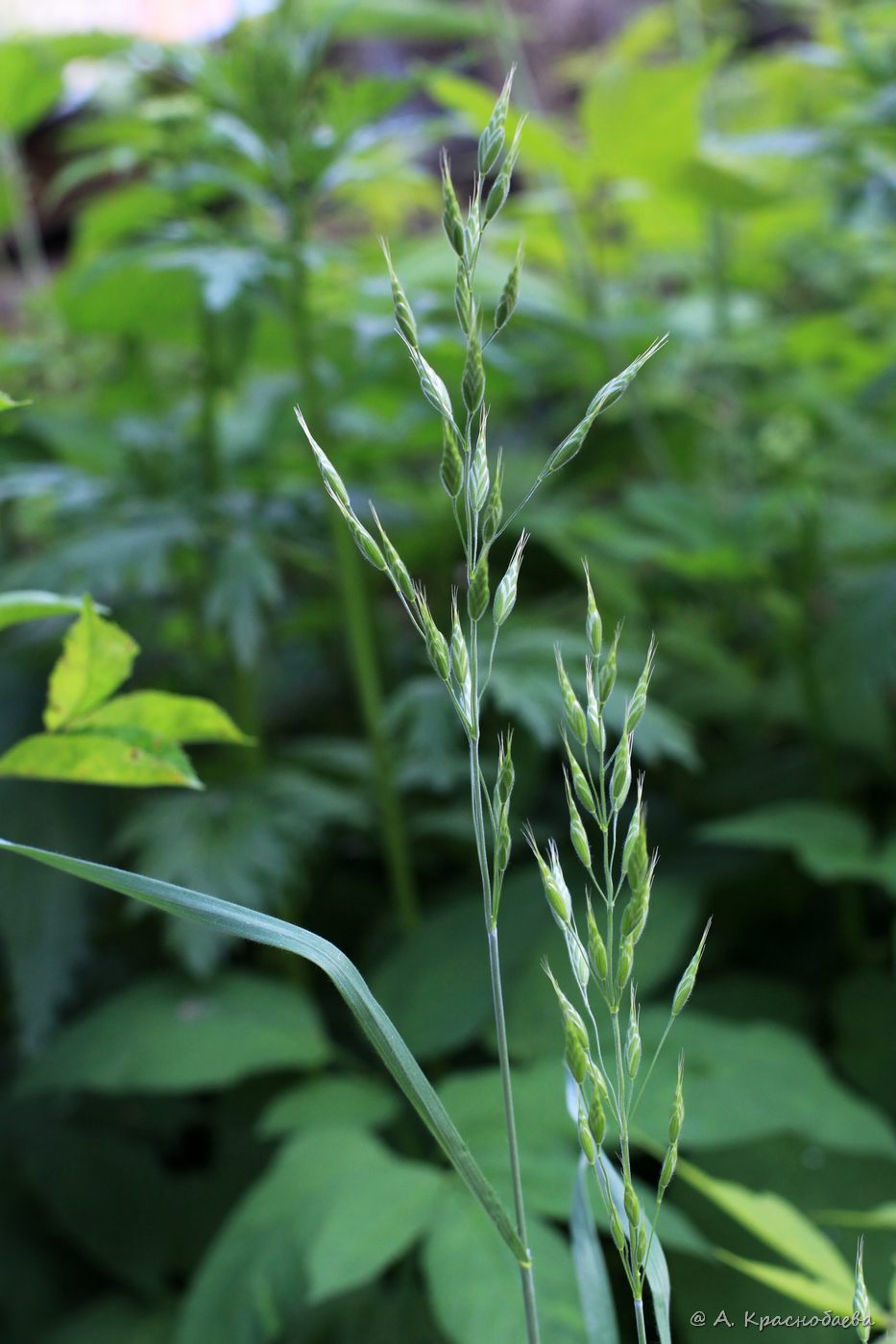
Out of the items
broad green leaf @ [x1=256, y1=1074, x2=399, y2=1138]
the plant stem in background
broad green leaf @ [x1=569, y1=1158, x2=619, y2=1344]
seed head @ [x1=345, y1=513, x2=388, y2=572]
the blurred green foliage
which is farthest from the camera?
the plant stem in background

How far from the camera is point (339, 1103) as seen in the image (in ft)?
3.62

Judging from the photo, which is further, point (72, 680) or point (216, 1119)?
point (216, 1119)

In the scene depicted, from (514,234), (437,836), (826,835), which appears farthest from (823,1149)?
(514,234)

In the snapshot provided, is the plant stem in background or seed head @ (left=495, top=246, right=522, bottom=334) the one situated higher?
seed head @ (left=495, top=246, right=522, bottom=334)

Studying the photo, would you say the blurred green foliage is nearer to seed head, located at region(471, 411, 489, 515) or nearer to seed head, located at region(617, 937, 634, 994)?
seed head, located at region(617, 937, 634, 994)

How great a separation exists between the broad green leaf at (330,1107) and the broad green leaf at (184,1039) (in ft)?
0.10

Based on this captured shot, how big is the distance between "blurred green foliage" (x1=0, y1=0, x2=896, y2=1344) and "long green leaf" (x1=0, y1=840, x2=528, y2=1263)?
0.30 m

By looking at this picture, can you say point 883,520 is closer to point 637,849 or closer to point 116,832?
point 116,832

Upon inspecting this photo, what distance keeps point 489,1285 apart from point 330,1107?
1.11 feet

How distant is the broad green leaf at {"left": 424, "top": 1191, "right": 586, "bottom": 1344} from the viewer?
29.8 inches

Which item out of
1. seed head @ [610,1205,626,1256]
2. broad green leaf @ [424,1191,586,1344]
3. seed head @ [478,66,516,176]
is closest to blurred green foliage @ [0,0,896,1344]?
broad green leaf @ [424,1191,586,1344]

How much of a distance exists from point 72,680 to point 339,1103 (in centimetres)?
67

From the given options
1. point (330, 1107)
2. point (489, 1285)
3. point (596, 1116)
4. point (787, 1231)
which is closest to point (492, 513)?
point (596, 1116)

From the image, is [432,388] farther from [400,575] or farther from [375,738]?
[375,738]
